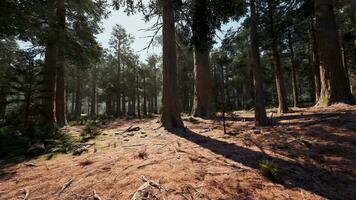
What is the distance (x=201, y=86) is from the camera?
10.6 m

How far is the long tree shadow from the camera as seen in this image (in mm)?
2998

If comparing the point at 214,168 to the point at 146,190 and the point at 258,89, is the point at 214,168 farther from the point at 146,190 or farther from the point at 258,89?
the point at 258,89

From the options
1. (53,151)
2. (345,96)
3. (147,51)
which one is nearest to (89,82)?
(147,51)

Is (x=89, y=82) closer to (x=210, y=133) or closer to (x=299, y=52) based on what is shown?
(x=299, y=52)

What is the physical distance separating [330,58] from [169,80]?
19.4 ft

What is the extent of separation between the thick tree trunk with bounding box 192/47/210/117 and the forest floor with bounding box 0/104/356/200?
4338 mm

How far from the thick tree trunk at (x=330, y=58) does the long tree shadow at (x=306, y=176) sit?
16.7 feet

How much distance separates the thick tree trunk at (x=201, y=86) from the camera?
407 inches

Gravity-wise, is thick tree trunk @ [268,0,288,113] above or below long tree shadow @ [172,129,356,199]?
above

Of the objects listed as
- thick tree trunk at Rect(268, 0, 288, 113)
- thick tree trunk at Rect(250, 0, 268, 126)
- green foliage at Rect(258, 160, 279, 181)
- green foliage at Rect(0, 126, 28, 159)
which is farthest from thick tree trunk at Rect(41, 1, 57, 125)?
thick tree trunk at Rect(268, 0, 288, 113)

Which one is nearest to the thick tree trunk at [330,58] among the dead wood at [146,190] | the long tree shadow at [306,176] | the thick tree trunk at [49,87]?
the long tree shadow at [306,176]

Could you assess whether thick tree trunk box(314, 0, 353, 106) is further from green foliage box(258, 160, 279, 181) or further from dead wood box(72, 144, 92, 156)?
dead wood box(72, 144, 92, 156)

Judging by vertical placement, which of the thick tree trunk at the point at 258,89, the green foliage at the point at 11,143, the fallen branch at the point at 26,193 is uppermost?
the thick tree trunk at the point at 258,89

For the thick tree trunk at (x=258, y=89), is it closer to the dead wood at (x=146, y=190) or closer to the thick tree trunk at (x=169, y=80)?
the thick tree trunk at (x=169, y=80)
